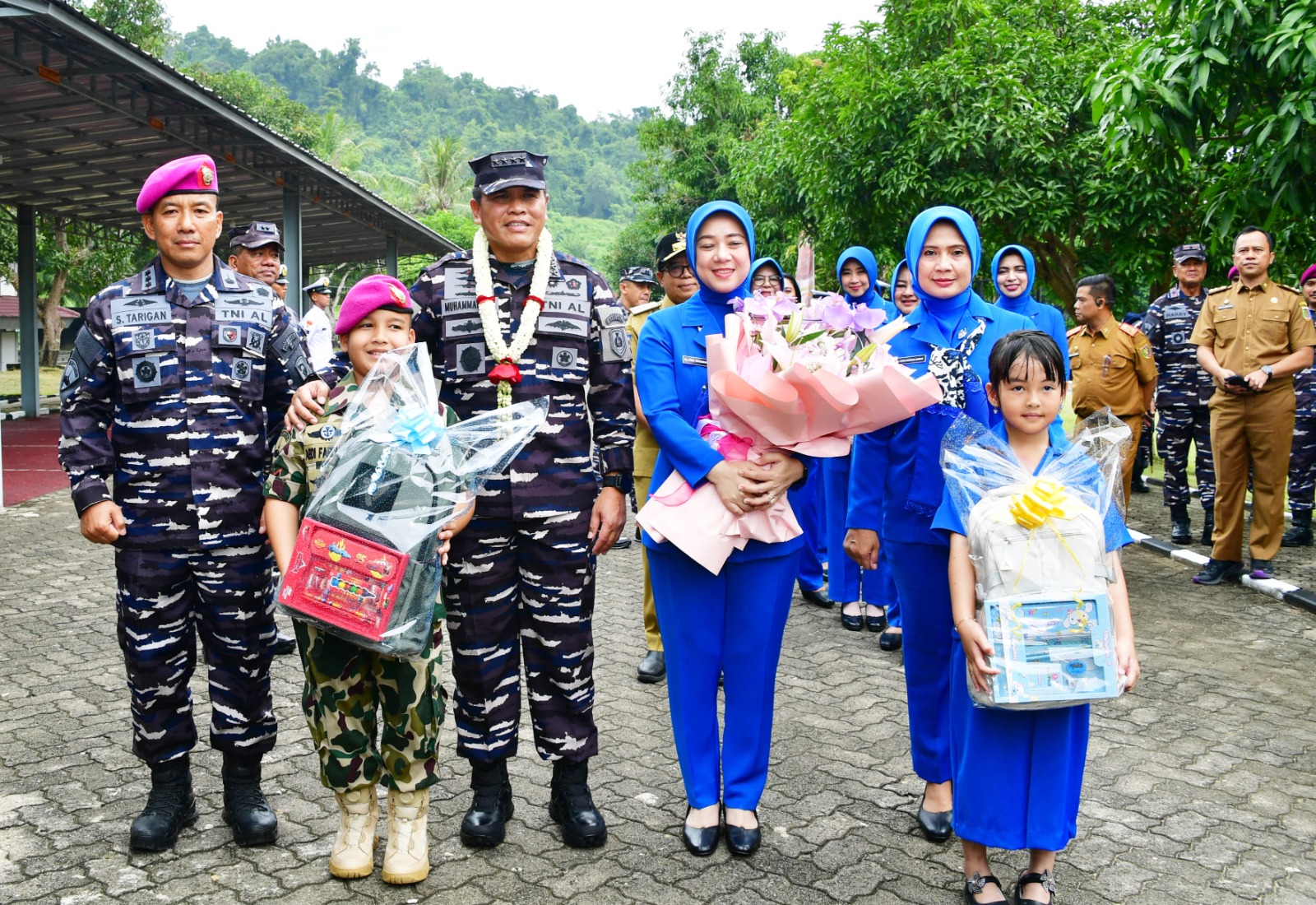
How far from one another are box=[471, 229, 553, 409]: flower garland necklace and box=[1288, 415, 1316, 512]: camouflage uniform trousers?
311 inches

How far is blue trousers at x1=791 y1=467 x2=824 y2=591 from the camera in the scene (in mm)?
6988

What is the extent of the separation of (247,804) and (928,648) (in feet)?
7.55

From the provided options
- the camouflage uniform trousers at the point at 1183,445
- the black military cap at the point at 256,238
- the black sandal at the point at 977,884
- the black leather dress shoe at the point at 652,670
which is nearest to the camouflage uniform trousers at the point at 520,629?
the black sandal at the point at 977,884

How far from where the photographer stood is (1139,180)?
11242mm

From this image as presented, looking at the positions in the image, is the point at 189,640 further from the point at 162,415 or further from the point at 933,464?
the point at 933,464

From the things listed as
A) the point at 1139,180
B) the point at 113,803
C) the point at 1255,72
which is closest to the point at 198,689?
the point at 113,803

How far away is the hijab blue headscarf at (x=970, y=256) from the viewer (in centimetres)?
360

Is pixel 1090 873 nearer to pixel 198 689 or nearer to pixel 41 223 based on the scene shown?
pixel 198 689

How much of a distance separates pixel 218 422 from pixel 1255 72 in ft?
16.7

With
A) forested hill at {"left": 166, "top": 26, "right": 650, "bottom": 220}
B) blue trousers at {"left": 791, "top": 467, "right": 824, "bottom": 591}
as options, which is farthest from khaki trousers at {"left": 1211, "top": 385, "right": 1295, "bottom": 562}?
forested hill at {"left": 166, "top": 26, "right": 650, "bottom": 220}

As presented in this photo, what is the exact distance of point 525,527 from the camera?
136 inches

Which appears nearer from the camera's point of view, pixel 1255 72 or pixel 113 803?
pixel 113 803

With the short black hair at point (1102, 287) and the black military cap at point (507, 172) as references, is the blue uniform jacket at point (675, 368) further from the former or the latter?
the short black hair at point (1102, 287)

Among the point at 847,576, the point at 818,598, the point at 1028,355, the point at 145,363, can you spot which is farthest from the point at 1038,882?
the point at 818,598
